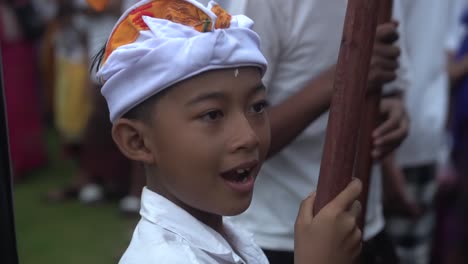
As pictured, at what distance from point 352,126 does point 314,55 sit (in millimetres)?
786

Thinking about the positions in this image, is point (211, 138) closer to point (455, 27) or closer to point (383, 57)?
point (383, 57)

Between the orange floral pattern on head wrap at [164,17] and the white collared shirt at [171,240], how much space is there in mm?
287

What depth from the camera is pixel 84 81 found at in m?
6.29

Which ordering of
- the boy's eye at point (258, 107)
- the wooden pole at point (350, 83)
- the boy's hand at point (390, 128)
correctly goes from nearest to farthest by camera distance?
the wooden pole at point (350, 83) < the boy's eye at point (258, 107) < the boy's hand at point (390, 128)

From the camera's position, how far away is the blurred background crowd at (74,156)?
3975mm

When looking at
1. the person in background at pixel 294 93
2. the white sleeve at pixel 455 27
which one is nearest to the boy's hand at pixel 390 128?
the person in background at pixel 294 93

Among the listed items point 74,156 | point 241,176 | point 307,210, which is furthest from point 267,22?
point 74,156

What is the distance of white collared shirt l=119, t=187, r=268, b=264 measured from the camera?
1393 mm

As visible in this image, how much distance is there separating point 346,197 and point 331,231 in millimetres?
61

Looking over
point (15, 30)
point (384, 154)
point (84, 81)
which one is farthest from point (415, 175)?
point (15, 30)

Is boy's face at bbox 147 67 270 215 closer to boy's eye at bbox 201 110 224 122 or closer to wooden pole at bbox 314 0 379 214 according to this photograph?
boy's eye at bbox 201 110 224 122

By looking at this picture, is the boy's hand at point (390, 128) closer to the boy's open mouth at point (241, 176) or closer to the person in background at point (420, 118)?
the person in background at point (420, 118)

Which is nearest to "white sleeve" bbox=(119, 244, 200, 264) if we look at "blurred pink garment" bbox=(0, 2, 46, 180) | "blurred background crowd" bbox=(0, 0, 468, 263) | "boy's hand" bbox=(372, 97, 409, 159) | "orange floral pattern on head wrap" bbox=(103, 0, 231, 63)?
"orange floral pattern on head wrap" bbox=(103, 0, 231, 63)

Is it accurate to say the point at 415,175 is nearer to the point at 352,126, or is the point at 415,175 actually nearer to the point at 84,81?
the point at 352,126
